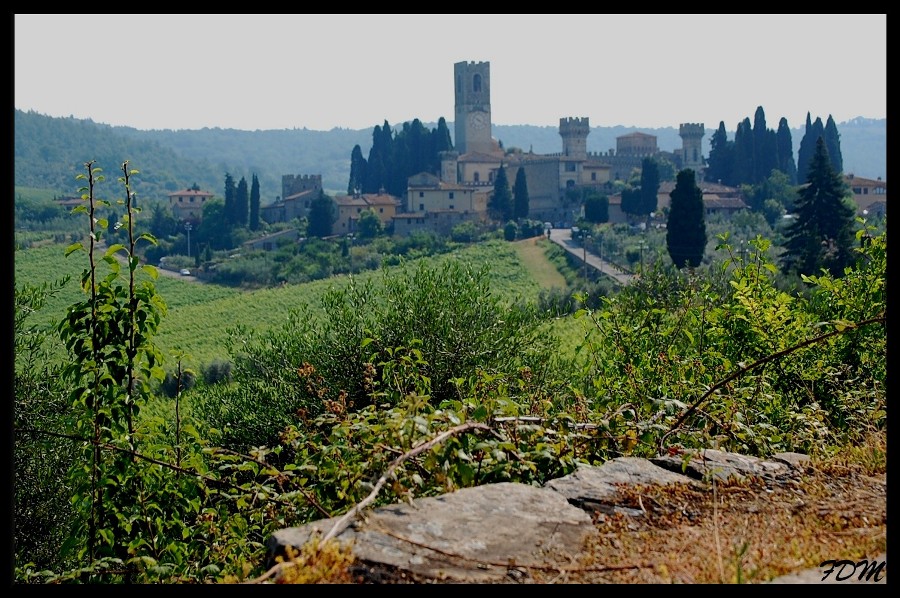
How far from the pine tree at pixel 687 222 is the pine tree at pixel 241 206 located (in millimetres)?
38725

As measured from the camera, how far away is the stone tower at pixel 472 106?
87.9 m

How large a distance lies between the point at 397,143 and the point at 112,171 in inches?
2809

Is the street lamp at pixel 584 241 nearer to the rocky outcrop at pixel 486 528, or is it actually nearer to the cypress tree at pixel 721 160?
the cypress tree at pixel 721 160

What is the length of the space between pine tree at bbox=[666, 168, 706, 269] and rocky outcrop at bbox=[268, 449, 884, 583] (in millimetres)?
35650

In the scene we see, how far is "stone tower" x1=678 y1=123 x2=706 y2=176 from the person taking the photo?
81475 millimetres

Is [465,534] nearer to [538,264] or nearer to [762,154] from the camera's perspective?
[538,264]

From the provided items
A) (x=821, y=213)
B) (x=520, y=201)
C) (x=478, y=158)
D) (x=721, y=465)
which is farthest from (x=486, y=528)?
(x=478, y=158)

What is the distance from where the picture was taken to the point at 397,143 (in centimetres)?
7600

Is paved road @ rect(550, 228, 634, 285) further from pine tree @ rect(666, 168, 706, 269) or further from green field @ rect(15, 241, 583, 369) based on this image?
pine tree @ rect(666, 168, 706, 269)

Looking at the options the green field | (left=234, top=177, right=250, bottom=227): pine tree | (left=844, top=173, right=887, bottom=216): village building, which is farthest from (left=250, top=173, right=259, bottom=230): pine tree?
(left=844, top=173, right=887, bottom=216): village building

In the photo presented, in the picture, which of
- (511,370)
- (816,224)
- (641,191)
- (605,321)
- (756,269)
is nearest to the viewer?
(756,269)

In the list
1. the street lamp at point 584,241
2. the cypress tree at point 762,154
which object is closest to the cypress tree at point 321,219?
the street lamp at point 584,241

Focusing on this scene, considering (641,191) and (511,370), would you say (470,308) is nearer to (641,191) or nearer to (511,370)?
(511,370)
